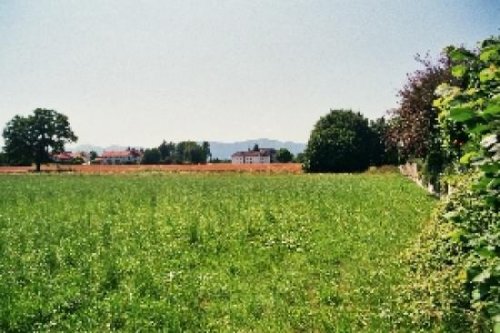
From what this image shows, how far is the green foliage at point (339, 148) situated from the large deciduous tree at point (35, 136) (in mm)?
52877

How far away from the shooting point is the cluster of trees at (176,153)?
17325 cm

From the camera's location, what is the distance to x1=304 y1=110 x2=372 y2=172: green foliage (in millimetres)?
78312

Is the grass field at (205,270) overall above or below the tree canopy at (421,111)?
below

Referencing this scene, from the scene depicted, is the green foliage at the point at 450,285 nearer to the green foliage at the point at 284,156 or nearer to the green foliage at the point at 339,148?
the green foliage at the point at 339,148

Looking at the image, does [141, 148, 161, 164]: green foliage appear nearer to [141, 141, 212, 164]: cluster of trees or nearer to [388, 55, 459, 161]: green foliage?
[141, 141, 212, 164]: cluster of trees

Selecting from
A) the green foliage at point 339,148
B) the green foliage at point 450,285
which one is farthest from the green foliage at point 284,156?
the green foliage at point 450,285

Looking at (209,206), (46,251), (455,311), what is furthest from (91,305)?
(209,206)

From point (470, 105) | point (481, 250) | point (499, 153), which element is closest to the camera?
point (499, 153)

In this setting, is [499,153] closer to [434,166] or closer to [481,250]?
[481,250]

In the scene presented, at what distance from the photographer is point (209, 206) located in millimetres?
23578

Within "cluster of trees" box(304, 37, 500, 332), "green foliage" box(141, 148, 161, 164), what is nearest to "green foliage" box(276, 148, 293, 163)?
"green foliage" box(141, 148, 161, 164)

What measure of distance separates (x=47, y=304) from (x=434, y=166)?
73.4 feet

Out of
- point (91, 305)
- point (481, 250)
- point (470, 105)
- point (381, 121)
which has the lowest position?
point (91, 305)

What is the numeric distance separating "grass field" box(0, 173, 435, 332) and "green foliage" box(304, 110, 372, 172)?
190ft
